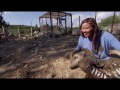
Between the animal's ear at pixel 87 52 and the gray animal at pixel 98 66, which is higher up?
the animal's ear at pixel 87 52

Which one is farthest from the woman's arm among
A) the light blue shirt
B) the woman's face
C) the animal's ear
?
the animal's ear

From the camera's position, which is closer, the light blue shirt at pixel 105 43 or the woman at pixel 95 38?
the light blue shirt at pixel 105 43

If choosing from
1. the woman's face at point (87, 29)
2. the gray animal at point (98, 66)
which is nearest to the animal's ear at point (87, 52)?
the gray animal at point (98, 66)

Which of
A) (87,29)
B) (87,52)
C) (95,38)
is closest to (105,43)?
(95,38)

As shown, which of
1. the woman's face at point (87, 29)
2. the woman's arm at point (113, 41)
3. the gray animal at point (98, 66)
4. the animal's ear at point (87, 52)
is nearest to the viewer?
the woman's arm at point (113, 41)

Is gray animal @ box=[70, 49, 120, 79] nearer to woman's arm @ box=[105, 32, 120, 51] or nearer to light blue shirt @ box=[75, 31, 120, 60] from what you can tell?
light blue shirt @ box=[75, 31, 120, 60]

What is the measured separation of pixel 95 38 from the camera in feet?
9.37

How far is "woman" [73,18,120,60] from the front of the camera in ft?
9.03

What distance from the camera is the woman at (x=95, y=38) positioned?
275 cm

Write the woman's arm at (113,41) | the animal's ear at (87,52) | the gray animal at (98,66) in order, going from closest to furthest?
the woman's arm at (113,41)
the gray animal at (98,66)
the animal's ear at (87,52)

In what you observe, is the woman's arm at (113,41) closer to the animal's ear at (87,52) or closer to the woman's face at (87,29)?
the woman's face at (87,29)

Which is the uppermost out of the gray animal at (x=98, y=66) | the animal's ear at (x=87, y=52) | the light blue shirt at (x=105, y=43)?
the light blue shirt at (x=105, y=43)
